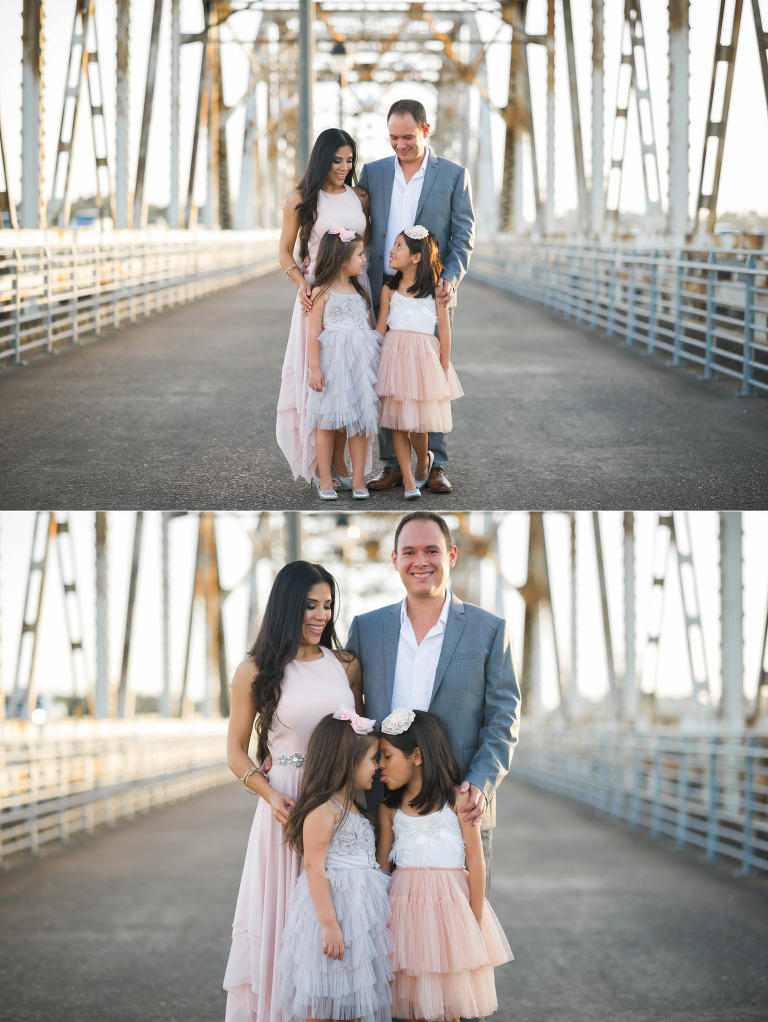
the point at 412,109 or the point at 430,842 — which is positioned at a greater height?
the point at 412,109

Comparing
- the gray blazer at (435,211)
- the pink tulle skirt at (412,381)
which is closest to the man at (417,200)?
the gray blazer at (435,211)

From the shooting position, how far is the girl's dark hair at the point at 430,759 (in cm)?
375

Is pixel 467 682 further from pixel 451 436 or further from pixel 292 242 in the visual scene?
pixel 451 436

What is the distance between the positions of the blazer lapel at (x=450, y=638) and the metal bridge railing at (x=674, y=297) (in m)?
5.77

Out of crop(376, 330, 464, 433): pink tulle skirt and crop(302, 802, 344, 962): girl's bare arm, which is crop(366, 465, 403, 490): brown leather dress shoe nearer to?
crop(376, 330, 464, 433): pink tulle skirt

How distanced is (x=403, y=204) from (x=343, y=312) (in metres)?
0.57

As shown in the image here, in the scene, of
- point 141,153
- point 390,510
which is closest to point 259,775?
point 390,510

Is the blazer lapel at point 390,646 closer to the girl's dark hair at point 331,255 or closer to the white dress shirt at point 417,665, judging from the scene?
the white dress shirt at point 417,665

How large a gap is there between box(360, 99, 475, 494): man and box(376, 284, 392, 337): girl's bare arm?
3.0 inches

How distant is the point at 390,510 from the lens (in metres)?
5.71

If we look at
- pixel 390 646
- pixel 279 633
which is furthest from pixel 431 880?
pixel 279 633

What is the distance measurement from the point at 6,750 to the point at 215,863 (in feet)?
5.84

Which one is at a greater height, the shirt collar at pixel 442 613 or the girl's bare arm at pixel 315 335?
the girl's bare arm at pixel 315 335

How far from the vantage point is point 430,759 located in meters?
3.77
